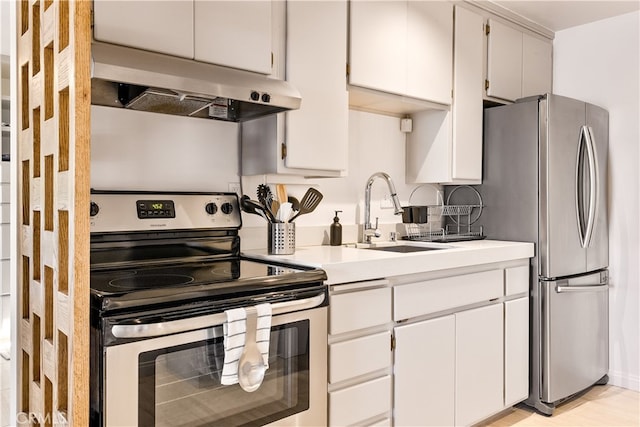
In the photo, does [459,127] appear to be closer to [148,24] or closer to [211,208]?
[211,208]

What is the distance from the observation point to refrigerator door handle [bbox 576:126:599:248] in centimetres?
296

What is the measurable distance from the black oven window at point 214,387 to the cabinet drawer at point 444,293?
1.82ft

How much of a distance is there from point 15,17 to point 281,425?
5.66 ft

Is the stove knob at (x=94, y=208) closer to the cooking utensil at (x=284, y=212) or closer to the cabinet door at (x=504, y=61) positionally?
the cooking utensil at (x=284, y=212)

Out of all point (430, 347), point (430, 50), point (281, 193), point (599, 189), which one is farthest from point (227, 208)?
point (599, 189)

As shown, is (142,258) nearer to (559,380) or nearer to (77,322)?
(77,322)

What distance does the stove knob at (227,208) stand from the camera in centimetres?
224

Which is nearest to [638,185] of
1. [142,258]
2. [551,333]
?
[551,333]

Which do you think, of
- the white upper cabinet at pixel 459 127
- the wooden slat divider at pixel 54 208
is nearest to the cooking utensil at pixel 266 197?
the wooden slat divider at pixel 54 208

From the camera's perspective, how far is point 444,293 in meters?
2.33

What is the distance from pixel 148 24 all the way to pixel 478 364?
6.90 feet

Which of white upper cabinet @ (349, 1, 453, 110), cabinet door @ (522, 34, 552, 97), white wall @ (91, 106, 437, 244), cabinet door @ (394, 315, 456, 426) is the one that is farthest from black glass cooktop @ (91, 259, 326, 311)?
cabinet door @ (522, 34, 552, 97)

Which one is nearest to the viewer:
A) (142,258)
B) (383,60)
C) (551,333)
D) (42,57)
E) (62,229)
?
(62,229)

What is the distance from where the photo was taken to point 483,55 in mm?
3057
